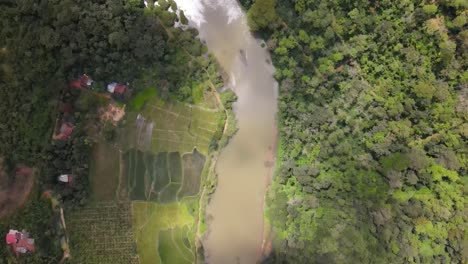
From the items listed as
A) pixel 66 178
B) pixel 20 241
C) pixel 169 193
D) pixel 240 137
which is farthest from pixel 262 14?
pixel 20 241

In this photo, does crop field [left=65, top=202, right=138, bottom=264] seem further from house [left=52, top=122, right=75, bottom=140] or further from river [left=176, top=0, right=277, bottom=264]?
river [left=176, top=0, right=277, bottom=264]

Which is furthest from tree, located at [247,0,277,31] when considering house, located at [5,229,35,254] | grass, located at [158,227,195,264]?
house, located at [5,229,35,254]

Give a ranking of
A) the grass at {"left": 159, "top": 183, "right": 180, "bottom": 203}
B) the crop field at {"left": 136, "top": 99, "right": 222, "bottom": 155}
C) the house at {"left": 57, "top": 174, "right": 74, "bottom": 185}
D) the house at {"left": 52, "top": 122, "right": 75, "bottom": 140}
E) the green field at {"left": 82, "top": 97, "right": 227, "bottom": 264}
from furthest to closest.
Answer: the crop field at {"left": 136, "top": 99, "right": 222, "bottom": 155} → the grass at {"left": 159, "top": 183, "right": 180, "bottom": 203} → the green field at {"left": 82, "top": 97, "right": 227, "bottom": 264} → the house at {"left": 52, "top": 122, "right": 75, "bottom": 140} → the house at {"left": 57, "top": 174, "right": 74, "bottom": 185}

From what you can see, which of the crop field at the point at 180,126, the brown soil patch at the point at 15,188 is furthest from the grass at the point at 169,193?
the brown soil patch at the point at 15,188

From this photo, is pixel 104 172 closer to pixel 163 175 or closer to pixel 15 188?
pixel 163 175

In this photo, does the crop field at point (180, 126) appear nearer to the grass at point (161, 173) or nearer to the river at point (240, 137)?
the grass at point (161, 173)
